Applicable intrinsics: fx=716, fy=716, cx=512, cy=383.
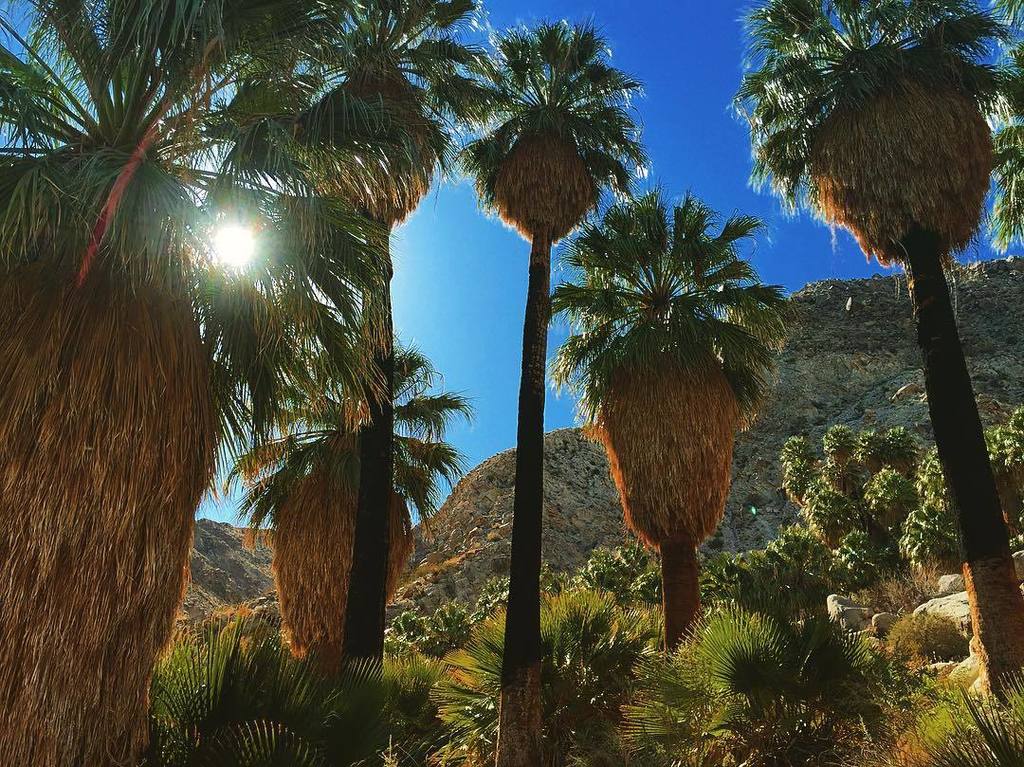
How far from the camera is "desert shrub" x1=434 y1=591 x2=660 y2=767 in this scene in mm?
10492

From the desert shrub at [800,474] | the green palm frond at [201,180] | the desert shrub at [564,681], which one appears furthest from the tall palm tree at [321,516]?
A: the desert shrub at [800,474]

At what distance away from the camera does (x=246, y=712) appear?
5551 millimetres

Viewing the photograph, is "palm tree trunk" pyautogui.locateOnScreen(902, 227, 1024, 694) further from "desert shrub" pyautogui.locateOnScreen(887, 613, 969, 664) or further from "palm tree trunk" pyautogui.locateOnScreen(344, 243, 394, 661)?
"desert shrub" pyautogui.locateOnScreen(887, 613, 969, 664)

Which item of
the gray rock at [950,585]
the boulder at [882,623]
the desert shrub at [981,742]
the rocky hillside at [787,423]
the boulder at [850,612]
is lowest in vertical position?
the desert shrub at [981,742]

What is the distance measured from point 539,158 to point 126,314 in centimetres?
970

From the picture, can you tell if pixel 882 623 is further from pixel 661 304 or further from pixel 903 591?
pixel 661 304

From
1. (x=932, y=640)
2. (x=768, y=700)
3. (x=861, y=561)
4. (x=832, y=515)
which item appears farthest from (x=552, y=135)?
(x=832, y=515)

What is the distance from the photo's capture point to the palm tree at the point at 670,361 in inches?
528

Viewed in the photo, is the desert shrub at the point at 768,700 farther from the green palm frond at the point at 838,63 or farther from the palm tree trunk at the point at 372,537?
the green palm frond at the point at 838,63

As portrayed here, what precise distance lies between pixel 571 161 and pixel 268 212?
8.91m

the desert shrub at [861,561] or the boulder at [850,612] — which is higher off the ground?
the desert shrub at [861,561]

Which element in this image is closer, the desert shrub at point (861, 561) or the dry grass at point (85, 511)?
the dry grass at point (85, 511)

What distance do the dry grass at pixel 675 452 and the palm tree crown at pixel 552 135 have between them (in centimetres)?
384

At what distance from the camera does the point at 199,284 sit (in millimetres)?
6246
